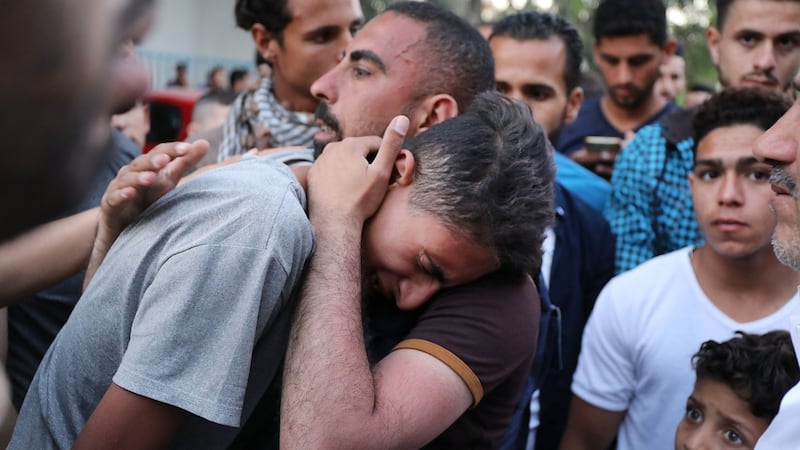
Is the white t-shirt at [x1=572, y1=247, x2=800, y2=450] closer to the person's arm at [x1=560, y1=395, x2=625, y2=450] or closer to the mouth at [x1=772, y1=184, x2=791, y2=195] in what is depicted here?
the person's arm at [x1=560, y1=395, x2=625, y2=450]

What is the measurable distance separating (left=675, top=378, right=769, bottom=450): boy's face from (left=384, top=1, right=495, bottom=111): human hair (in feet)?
4.27

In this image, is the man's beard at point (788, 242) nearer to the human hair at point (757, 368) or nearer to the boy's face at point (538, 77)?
the human hair at point (757, 368)

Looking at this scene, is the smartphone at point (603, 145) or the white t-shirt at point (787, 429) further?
the smartphone at point (603, 145)

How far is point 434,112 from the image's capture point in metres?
2.58

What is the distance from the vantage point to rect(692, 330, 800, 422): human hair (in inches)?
116

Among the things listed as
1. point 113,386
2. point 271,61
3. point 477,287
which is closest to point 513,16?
point 271,61

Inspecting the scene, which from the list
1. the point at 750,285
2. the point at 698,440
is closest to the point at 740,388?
the point at 698,440

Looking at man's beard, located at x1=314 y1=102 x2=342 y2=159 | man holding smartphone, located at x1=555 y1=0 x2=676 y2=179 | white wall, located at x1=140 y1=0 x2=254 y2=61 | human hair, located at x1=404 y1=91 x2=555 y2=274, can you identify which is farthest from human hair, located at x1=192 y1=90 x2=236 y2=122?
white wall, located at x1=140 y1=0 x2=254 y2=61

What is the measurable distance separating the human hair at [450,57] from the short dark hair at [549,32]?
A: 5.93 feet

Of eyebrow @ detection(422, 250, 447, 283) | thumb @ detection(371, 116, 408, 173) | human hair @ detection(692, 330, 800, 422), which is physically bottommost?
human hair @ detection(692, 330, 800, 422)

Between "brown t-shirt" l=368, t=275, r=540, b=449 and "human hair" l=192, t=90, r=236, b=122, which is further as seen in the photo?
"human hair" l=192, t=90, r=236, b=122

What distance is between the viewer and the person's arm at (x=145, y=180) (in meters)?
1.96

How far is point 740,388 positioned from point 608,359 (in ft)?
1.92

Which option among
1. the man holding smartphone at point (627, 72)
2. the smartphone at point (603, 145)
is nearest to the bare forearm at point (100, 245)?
the smartphone at point (603, 145)
